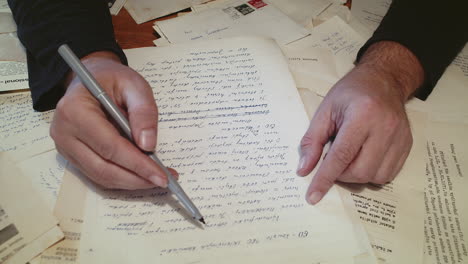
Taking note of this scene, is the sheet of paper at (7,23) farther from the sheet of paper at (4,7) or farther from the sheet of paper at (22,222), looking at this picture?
the sheet of paper at (22,222)

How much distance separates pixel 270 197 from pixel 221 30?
0.45m

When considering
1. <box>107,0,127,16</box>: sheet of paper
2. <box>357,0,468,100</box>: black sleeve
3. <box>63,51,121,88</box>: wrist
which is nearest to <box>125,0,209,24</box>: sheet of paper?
<box>107,0,127,16</box>: sheet of paper

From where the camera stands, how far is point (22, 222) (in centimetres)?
39

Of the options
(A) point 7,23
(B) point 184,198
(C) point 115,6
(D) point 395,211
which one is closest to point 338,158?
(D) point 395,211

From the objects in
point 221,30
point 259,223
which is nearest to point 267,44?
point 221,30

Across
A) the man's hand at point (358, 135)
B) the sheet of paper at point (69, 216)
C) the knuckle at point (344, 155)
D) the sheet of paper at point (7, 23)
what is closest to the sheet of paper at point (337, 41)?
the man's hand at point (358, 135)

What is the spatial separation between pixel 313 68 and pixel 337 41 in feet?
0.42

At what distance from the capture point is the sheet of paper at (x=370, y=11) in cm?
78

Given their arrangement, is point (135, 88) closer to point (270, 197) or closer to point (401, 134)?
point (270, 197)

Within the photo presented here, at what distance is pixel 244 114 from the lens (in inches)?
20.9

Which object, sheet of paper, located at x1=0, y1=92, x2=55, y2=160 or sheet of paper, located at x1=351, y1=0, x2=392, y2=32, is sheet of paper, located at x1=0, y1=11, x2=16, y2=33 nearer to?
sheet of paper, located at x1=0, y1=92, x2=55, y2=160

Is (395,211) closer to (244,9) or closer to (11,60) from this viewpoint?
(244,9)

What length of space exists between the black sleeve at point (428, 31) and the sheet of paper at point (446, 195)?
0.10 m

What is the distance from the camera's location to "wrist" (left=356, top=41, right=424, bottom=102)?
21.8 inches
